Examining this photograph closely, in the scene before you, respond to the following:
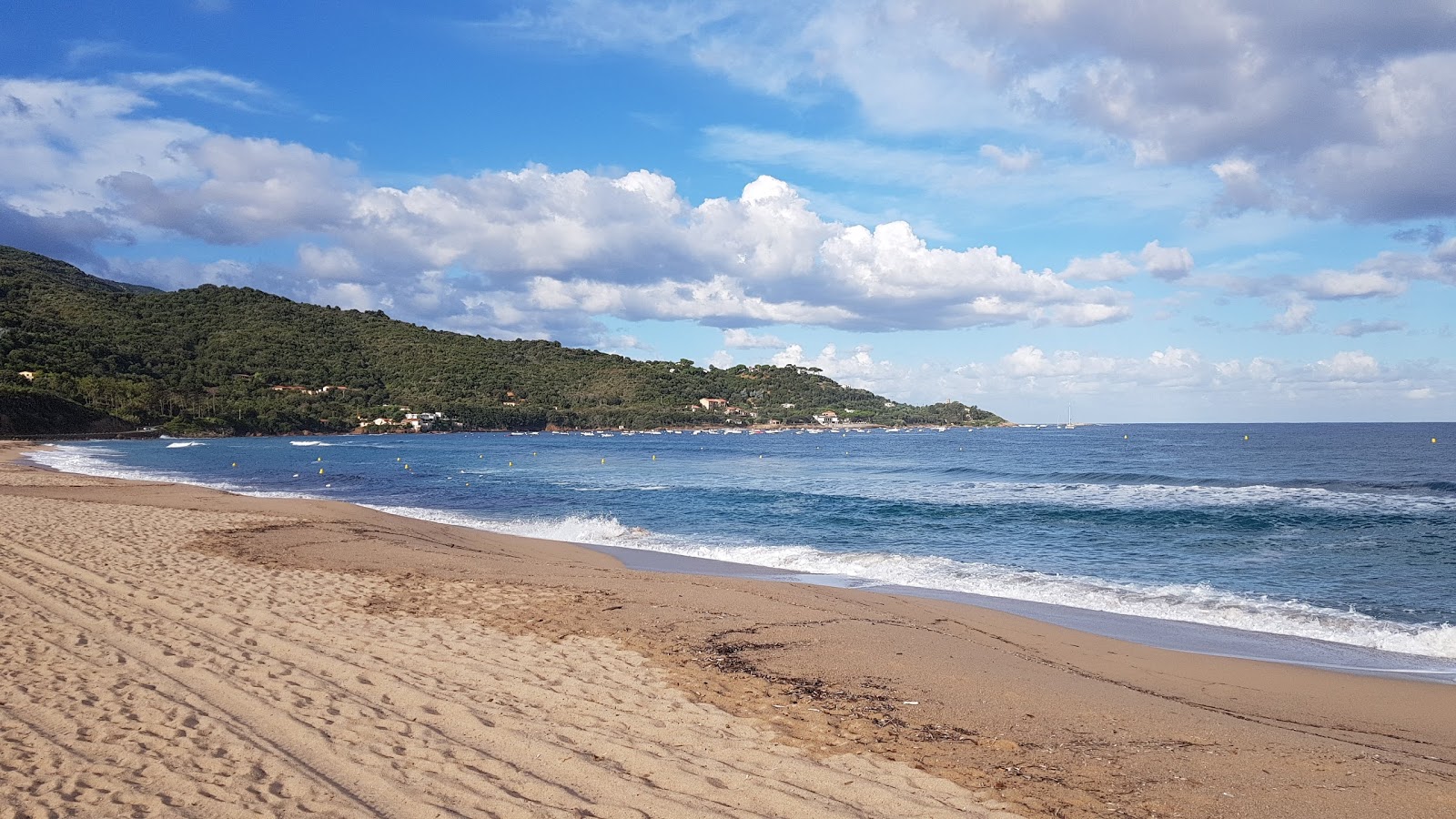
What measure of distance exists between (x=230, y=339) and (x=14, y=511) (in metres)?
126

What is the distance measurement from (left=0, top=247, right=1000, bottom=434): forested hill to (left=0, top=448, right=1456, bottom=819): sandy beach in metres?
96.4

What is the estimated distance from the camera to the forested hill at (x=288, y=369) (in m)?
100

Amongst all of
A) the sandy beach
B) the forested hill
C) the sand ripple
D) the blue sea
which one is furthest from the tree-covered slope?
the sand ripple

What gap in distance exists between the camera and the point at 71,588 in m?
9.66

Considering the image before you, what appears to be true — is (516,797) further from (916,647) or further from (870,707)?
(916,647)

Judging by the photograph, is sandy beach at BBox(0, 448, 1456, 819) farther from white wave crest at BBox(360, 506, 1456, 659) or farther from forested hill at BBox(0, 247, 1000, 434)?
forested hill at BBox(0, 247, 1000, 434)

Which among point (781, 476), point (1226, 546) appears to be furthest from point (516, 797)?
point (781, 476)

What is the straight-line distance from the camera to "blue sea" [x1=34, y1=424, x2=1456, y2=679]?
39.0 ft

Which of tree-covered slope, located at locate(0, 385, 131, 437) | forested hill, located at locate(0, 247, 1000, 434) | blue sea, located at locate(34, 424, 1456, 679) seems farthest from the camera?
forested hill, located at locate(0, 247, 1000, 434)

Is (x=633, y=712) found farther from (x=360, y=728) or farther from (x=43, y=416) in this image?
(x=43, y=416)

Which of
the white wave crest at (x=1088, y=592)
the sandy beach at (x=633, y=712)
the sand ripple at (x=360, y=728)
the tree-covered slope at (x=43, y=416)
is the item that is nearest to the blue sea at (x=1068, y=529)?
the white wave crest at (x=1088, y=592)

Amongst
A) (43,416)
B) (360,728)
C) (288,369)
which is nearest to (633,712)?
(360,728)

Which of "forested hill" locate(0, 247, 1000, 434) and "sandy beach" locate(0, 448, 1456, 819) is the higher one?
"forested hill" locate(0, 247, 1000, 434)

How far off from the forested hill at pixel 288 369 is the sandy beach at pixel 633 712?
96397 mm
